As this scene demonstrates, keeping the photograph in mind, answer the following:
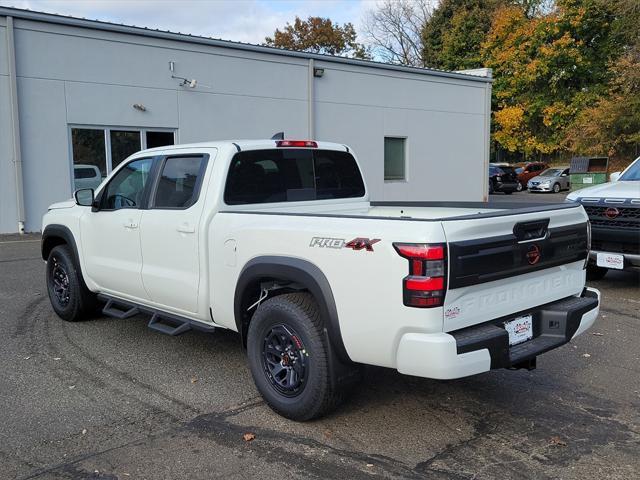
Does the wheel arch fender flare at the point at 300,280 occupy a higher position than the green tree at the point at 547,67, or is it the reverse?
the green tree at the point at 547,67

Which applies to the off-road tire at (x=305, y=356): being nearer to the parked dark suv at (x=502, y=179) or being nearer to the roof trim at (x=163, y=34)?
the roof trim at (x=163, y=34)

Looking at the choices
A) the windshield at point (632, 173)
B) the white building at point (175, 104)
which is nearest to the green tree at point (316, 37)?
the white building at point (175, 104)

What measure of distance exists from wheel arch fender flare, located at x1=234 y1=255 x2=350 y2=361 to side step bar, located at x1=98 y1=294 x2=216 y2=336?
2.22 ft

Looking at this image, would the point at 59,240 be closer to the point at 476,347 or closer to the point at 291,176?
the point at 291,176

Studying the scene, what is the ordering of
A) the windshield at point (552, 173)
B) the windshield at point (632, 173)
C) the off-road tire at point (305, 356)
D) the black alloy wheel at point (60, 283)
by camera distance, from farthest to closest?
the windshield at point (552, 173)
the windshield at point (632, 173)
the black alloy wheel at point (60, 283)
the off-road tire at point (305, 356)

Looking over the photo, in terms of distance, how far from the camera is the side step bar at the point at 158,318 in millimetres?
4773

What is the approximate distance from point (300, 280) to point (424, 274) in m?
0.87

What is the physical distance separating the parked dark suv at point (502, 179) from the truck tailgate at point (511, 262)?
26.3 metres

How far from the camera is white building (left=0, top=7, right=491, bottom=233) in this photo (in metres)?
13.2

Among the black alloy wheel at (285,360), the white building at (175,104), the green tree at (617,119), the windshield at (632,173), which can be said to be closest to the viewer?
the black alloy wheel at (285,360)

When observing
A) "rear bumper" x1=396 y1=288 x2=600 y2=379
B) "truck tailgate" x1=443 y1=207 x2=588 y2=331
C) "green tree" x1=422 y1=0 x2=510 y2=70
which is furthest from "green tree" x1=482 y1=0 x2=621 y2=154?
"rear bumper" x1=396 y1=288 x2=600 y2=379

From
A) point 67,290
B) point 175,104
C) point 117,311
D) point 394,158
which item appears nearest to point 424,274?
point 117,311

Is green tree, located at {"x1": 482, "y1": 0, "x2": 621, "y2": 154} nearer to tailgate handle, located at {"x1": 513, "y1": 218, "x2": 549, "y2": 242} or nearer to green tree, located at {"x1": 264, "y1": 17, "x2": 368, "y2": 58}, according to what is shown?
green tree, located at {"x1": 264, "y1": 17, "x2": 368, "y2": 58}

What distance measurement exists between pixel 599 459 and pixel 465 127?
63.9ft
